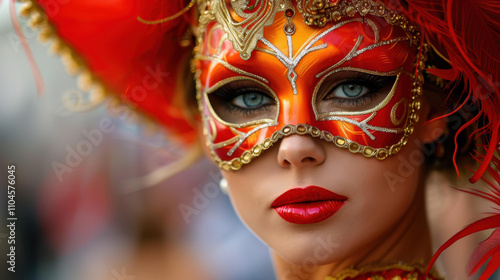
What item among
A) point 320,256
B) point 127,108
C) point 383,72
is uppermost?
point 383,72

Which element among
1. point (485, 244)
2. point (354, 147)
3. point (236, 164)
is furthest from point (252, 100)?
point (485, 244)

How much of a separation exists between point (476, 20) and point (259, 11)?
16.9 inches

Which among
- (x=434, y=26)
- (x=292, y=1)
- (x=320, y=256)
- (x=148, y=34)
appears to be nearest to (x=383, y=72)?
(x=434, y=26)

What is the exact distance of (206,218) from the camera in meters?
2.62

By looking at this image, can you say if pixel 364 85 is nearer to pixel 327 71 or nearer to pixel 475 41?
pixel 327 71

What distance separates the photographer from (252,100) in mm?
1247

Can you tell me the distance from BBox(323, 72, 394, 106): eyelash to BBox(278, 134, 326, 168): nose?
0.11 m

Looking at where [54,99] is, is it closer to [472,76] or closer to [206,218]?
[206,218]

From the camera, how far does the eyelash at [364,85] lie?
1.17 meters

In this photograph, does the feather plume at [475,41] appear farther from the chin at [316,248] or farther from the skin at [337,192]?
the chin at [316,248]

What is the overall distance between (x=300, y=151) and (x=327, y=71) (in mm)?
176

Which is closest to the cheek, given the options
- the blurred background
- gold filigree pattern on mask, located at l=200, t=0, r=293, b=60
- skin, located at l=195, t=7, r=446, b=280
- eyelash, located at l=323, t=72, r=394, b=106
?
skin, located at l=195, t=7, r=446, b=280

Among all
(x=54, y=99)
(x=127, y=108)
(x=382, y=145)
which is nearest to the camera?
(x=382, y=145)

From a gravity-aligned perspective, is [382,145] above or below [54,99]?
above
